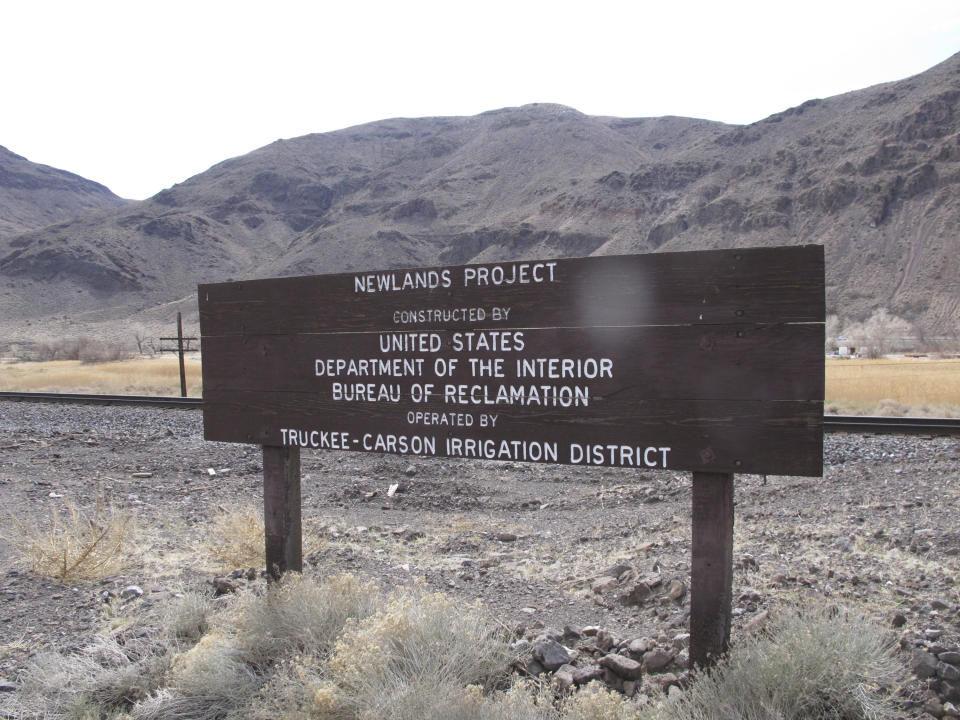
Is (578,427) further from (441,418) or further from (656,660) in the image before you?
(656,660)

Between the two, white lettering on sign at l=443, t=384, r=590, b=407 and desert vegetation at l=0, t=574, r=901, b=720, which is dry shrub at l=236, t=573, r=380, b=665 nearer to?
desert vegetation at l=0, t=574, r=901, b=720

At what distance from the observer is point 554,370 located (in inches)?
148

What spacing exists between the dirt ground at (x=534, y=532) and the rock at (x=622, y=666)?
601mm

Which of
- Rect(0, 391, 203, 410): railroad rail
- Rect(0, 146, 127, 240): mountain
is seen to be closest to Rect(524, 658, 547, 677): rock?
Rect(0, 391, 203, 410): railroad rail

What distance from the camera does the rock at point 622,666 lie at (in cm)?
375

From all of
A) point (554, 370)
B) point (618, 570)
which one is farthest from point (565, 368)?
point (618, 570)

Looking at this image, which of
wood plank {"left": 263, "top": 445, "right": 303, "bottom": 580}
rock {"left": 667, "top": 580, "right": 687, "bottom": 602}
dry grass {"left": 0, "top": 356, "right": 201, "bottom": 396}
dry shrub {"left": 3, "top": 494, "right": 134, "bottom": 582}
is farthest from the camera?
dry grass {"left": 0, "top": 356, "right": 201, "bottom": 396}

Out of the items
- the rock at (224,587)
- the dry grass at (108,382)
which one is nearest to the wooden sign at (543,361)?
the rock at (224,587)

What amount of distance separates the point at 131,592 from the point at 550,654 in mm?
3243

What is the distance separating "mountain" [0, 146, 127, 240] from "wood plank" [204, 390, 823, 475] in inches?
6091

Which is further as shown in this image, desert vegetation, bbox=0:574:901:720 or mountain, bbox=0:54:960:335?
mountain, bbox=0:54:960:335

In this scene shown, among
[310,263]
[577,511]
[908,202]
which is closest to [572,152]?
[310,263]

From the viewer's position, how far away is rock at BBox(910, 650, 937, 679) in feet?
11.3

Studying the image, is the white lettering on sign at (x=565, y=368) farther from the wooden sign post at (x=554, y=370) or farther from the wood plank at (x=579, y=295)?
the wood plank at (x=579, y=295)
